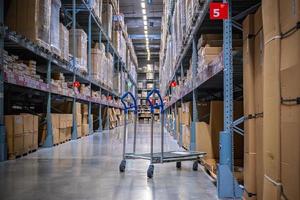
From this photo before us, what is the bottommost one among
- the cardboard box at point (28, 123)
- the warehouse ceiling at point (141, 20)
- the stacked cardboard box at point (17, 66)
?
the cardboard box at point (28, 123)

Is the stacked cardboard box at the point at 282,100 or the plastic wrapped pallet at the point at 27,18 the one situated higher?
the plastic wrapped pallet at the point at 27,18

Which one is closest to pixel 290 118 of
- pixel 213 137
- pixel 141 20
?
pixel 213 137

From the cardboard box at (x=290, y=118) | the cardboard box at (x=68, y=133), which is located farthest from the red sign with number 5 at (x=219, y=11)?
the cardboard box at (x=68, y=133)

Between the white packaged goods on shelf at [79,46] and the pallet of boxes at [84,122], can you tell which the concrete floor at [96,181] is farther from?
the pallet of boxes at [84,122]

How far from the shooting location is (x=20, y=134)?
6.59 m

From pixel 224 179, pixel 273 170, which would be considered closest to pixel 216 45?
pixel 224 179

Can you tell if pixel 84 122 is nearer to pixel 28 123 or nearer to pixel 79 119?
pixel 79 119

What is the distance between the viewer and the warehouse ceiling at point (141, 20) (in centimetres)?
2308

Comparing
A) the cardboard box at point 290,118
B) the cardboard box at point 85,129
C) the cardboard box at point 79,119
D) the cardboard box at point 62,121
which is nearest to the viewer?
the cardboard box at point 290,118

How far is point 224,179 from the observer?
344 centimetres

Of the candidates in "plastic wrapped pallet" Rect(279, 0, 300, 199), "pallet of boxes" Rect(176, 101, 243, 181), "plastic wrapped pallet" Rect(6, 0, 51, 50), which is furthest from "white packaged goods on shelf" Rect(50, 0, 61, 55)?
"plastic wrapped pallet" Rect(279, 0, 300, 199)

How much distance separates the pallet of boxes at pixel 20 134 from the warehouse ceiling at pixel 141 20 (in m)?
15.3

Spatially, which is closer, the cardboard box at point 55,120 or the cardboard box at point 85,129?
the cardboard box at point 55,120

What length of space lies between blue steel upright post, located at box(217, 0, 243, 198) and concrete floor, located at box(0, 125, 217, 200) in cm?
18
